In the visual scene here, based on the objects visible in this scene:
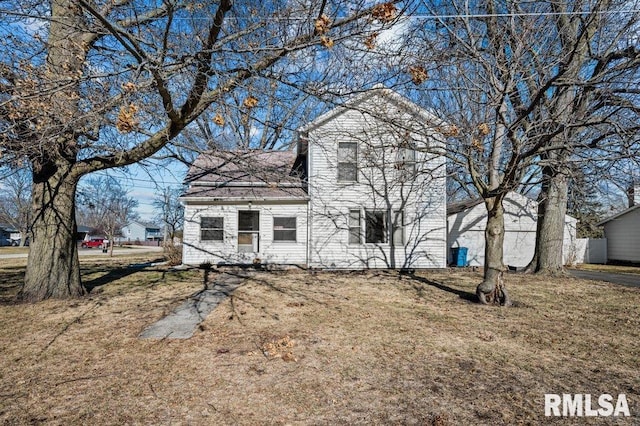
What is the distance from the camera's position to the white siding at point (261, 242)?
14367 millimetres

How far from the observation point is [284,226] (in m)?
14.5

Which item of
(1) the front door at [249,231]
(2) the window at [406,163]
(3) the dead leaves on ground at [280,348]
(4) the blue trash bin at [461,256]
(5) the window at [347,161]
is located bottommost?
(3) the dead leaves on ground at [280,348]

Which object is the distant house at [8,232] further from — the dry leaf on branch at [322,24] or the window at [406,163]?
the dry leaf on branch at [322,24]

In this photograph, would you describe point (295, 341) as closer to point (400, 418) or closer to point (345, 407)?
point (345, 407)

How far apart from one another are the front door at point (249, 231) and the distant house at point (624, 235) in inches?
799

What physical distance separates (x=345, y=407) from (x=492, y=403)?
4.42 feet

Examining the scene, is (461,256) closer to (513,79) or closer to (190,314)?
(513,79)

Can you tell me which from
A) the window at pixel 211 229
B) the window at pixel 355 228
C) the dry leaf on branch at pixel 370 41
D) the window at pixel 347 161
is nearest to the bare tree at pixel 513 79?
the dry leaf on branch at pixel 370 41

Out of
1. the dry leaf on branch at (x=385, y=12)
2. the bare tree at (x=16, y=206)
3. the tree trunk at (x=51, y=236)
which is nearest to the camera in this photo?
the dry leaf on branch at (x=385, y=12)

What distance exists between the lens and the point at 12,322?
589 centimetres

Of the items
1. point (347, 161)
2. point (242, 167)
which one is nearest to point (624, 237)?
point (347, 161)

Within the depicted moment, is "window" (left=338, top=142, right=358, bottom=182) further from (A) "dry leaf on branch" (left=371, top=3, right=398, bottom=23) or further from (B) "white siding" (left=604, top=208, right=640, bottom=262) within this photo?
(B) "white siding" (left=604, top=208, right=640, bottom=262)

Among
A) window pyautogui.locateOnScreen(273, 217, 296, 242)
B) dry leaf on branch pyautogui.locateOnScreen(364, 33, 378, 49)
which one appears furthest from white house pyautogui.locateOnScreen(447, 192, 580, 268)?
dry leaf on branch pyautogui.locateOnScreen(364, 33, 378, 49)

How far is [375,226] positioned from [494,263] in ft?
21.9
